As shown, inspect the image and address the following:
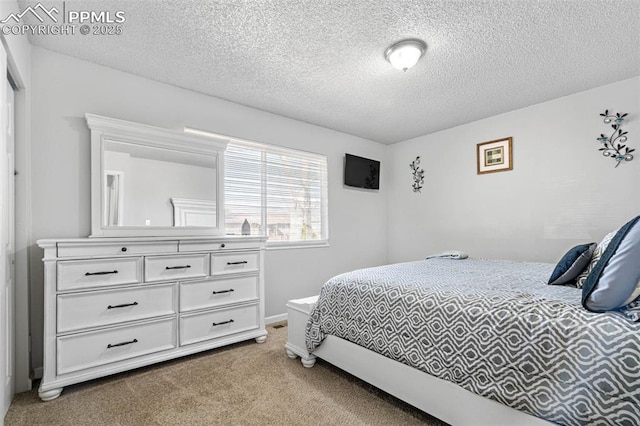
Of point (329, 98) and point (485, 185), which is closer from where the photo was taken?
point (329, 98)

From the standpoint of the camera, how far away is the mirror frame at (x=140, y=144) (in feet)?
7.91

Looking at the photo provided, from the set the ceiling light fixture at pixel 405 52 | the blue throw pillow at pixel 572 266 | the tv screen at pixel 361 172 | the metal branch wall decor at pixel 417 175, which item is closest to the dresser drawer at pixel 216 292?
the tv screen at pixel 361 172

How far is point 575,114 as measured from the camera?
3.11m

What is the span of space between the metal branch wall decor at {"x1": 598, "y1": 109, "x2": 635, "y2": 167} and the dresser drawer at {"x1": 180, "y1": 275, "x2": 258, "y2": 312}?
11.6 feet

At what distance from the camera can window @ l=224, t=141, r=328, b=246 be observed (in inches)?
132

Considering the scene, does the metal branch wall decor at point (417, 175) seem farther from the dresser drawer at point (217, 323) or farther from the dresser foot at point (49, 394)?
the dresser foot at point (49, 394)

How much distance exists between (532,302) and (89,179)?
10.1 feet

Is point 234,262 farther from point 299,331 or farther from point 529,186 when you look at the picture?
point 529,186

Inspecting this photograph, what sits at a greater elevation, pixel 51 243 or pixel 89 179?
pixel 89 179

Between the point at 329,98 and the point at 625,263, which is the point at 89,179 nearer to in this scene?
the point at 329,98

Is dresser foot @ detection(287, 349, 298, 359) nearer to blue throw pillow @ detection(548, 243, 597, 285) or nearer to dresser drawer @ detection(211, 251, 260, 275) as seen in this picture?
dresser drawer @ detection(211, 251, 260, 275)

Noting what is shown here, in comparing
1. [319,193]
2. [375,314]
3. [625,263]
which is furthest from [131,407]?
[319,193]

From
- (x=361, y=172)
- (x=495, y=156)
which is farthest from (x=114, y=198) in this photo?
(x=495, y=156)

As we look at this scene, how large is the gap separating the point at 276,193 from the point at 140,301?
6.19 ft
